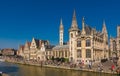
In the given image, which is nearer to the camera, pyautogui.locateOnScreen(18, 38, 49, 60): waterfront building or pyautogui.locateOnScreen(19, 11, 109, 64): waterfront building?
pyautogui.locateOnScreen(19, 11, 109, 64): waterfront building

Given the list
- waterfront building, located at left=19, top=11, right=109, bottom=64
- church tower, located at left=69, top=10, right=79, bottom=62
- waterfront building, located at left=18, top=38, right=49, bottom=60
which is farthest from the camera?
waterfront building, located at left=18, top=38, right=49, bottom=60

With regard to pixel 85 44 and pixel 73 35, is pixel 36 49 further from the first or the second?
pixel 85 44

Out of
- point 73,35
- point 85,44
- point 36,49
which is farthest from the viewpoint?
point 36,49

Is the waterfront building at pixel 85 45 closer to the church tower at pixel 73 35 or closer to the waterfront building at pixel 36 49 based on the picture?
the church tower at pixel 73 35

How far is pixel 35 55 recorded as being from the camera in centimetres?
13950

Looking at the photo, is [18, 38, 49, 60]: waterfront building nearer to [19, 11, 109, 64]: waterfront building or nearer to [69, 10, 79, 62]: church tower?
[19, 11, 109, 64]: waterfront building

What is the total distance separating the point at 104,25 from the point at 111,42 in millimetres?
13212

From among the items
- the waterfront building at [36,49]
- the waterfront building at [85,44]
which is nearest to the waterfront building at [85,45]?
the waterfront building at [85,44]

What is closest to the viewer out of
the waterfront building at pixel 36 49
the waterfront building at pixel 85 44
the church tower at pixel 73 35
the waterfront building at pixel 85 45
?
the waterfront building at pixel 85 44

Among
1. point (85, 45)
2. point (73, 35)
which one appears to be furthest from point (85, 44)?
point (73, 35)

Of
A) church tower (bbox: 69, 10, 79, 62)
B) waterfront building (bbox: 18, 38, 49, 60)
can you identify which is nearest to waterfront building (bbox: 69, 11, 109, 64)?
church tower (bbox: 69, 10, 79, 62)

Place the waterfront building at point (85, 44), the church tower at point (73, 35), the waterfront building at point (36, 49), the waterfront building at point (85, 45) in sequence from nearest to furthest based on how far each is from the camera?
the waterfront building at point (85, 44) < the waterfront building at point (85, 45) < the church tower at point (73, 35) < the waterfront building at point (36, 49)

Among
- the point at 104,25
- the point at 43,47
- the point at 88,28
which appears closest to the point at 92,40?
the point at 88,28

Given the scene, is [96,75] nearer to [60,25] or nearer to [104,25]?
[104,25]
